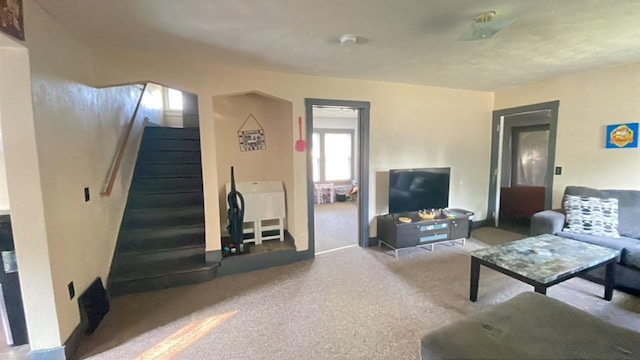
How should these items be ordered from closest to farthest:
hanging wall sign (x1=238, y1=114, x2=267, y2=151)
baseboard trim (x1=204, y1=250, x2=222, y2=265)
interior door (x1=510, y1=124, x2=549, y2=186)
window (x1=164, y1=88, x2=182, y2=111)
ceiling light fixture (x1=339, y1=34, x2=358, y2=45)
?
ceiling light fixture (x1=339, y1=34, x2=358, y2=45) < baseboard trim (x1=204, y1=250, x2=222, y2=265) < hanging wall sign (x1=238, y1=114, x2=267, y2=151) < interior door (x1=510, y1=124, x2=549, y2=186) < window (x1=164, y1=88, x2=182, y2=111)

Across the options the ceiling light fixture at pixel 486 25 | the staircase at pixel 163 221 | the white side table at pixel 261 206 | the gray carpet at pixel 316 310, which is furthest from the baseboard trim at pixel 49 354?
the ceiling light fixture at pixel 486 25

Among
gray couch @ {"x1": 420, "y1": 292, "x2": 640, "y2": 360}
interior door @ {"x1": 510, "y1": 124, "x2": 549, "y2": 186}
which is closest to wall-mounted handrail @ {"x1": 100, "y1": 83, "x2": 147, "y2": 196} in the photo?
gray couch @ {"x1": 420, "y1": 292, "x2": 640, "y2": 360}

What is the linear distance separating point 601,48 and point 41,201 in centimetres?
469

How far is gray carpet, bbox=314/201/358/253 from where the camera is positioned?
4.24 m

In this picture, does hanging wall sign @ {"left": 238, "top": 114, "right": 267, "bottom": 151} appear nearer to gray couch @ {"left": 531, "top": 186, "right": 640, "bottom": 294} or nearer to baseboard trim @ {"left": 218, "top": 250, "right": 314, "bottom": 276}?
baseboard trim @ {"left": 218, "top": 250, "right": 314, "bottom": 276}

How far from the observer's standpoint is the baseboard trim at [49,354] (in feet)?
6.01

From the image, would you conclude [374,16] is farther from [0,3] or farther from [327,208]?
[327,208]

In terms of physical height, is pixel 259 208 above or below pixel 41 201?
below

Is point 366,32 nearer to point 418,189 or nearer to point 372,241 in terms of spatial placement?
point 418,189

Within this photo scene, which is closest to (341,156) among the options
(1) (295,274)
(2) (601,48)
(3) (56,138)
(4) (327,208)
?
(4) (327,208)

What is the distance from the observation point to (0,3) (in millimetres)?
1466

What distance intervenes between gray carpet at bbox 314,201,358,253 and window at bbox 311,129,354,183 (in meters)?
0.98

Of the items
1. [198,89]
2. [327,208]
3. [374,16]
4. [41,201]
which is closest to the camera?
[41,201]

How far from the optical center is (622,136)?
323 centimetres
